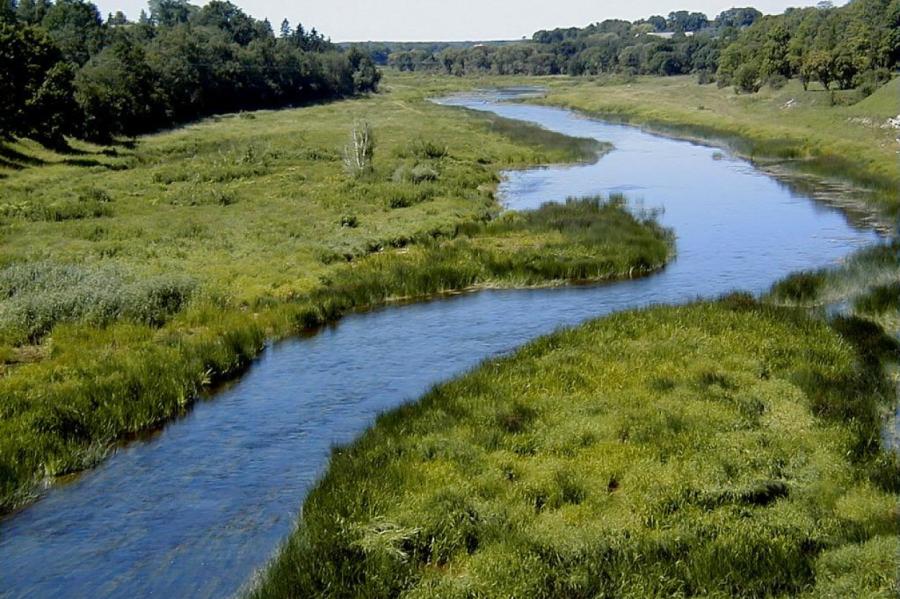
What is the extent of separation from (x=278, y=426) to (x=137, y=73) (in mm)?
75981

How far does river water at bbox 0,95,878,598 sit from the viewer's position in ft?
42.4

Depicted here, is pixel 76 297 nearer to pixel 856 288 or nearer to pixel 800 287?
pixel 800 287

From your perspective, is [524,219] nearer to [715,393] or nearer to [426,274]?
[426,274]

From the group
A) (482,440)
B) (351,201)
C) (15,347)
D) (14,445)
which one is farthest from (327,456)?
(351,201)

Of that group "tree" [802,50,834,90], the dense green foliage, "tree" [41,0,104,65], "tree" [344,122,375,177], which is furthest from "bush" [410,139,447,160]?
"tree" [802,50,834,90]

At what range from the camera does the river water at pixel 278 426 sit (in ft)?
42.4

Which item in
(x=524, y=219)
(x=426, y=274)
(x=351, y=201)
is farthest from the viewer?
(x=351, y=201)

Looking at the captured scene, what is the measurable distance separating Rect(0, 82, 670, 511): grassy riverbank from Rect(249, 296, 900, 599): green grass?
235 inches

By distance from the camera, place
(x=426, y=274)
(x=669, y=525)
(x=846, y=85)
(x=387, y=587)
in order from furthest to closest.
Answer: (x=846, y=85) < (x=426, y=274) < (x=669, y=525) < (x=387, y=587)

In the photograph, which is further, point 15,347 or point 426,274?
point 426,274

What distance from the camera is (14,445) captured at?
1561 centimetres

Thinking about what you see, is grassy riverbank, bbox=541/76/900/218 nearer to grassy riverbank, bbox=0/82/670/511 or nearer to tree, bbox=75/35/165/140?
grassy riverbank, bbox=0/82/670/511

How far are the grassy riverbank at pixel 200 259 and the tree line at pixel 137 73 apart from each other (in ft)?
14.7

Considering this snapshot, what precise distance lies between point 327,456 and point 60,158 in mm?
51077
